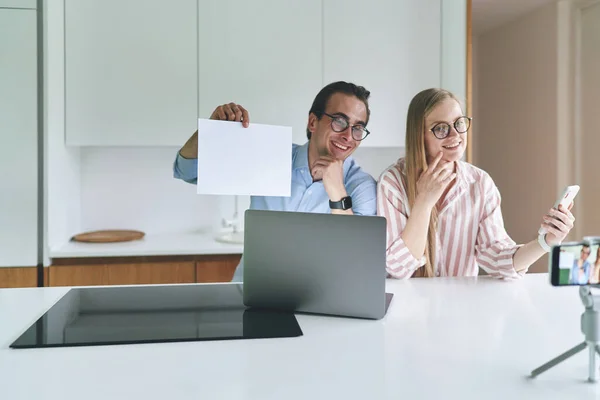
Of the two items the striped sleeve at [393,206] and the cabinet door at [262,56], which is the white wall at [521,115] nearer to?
the cabinet door at [262,56]

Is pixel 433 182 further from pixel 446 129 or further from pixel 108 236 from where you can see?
pixel 108 236

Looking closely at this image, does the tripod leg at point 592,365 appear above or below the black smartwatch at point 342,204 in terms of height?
below

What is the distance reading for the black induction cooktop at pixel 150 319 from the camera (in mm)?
1019

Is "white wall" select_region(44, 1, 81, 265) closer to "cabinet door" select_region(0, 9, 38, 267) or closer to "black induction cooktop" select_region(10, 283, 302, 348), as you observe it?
"cabinet door" select_region(0, 9, 38, 267)

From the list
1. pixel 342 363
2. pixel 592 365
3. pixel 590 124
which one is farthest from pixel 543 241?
pixel 590 124

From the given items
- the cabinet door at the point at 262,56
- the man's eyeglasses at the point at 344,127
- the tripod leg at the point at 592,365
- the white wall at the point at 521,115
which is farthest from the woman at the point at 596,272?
the white wall at the point at 521,115

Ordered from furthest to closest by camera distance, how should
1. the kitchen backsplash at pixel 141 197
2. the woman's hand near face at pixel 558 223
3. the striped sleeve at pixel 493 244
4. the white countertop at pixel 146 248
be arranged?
the kitchen backsplash at pixel 141 197
the white countertop at pixel 146 248
the striped sleeve at pixel 493 244
the woman's hand near face at pixel 558 223

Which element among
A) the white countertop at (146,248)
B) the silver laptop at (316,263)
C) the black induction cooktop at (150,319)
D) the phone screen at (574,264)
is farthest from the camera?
the white countertop at (146,248)

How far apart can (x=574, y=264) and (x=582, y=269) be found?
0.02m

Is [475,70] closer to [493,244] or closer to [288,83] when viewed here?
[288,83]

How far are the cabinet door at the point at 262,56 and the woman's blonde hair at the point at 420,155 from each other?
4.24 feet

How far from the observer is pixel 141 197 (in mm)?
3268

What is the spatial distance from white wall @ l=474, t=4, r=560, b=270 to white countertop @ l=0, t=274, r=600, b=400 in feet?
11.0

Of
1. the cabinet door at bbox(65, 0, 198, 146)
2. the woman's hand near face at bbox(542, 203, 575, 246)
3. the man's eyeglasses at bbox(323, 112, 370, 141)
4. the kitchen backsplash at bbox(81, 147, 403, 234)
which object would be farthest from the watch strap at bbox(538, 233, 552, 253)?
the kitchen backsplash at bbox(81, 147, 403, 234)
